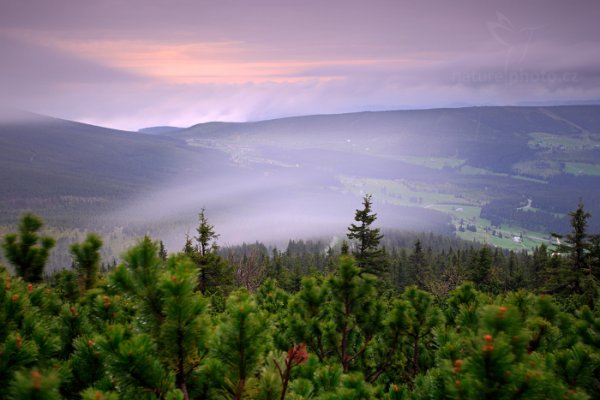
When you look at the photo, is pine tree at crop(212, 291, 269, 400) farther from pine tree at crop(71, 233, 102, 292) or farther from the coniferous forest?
pine tree at crop(71, 233, 102, 292)

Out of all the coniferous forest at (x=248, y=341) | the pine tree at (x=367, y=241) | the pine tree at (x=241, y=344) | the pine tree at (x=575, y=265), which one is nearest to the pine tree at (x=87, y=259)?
the coniferous forest at (x=248, y=341)

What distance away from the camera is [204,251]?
98.6ft

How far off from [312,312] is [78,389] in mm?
3758

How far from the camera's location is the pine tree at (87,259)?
590 centimetres

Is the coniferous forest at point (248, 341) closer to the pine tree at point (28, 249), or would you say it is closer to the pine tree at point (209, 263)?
the pine tree at point (28, 249)

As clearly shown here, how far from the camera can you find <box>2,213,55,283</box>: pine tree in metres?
6.15

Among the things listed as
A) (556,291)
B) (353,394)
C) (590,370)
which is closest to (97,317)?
(353,394)

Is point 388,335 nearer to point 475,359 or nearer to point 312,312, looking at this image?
point 312,312

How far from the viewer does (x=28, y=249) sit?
6.23m

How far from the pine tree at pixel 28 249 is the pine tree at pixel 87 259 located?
51 cm

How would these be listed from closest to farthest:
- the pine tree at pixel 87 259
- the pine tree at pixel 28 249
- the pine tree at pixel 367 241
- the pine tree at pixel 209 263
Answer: the pine tree at pixel 87 259 → the pine tree at pixel 28 249 → the pine tree at pixel 209 263 → the pine tree at pixel 367 241

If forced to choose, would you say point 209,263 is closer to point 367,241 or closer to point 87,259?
point 367,241

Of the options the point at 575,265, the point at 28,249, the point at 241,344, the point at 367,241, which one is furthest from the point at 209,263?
the point at 575,265

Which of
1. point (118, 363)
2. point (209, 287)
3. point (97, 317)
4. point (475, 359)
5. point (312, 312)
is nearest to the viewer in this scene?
point (475, 359)
